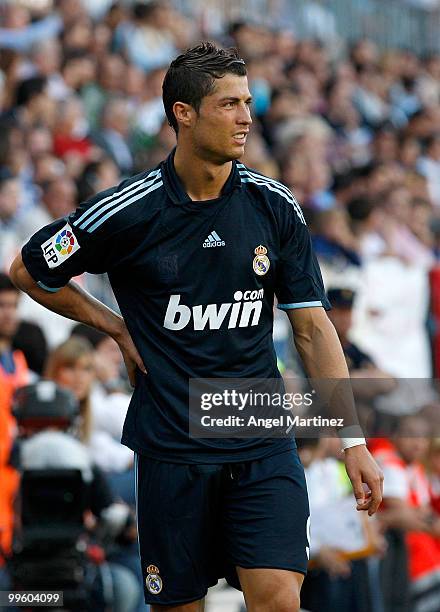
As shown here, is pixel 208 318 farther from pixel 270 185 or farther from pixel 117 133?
pixel 117 133

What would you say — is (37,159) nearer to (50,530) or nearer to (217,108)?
(50,530)

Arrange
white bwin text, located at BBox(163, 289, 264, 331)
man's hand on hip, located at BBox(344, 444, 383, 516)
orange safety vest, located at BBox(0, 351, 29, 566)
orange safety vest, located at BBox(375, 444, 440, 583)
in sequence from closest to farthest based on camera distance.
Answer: man's hand on hip, located at BBox(344, 444, 383, 516)
white bwin text, located at BBox(163, 289, 264, 331)
orange safety vest, located at BBox(0, 351, 29, 566)
orange safety vest, located at BBox(375, 444, 440, 583)

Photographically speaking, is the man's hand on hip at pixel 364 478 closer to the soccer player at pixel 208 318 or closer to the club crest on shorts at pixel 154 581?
the soccer player at pixel 208 318

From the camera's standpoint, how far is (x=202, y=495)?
5.22m

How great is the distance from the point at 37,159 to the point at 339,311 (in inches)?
128

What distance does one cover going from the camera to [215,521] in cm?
528

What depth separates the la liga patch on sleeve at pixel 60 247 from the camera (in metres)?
5.34

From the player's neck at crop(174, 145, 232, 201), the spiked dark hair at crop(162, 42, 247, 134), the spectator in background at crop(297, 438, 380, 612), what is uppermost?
the spiked dark hair at crop(162, 42, 247, 134)

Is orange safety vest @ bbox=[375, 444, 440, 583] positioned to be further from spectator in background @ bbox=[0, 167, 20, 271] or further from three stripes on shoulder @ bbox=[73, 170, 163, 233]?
three stripes on shoulder @ bbox=[73, 170, 163, 233]

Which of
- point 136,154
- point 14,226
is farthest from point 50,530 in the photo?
point 136,154

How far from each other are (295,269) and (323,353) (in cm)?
32

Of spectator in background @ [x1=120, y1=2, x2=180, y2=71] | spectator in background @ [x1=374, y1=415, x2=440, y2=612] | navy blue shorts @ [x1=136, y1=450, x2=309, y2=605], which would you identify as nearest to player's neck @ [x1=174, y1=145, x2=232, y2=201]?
navy blue shorts @ [x1=136, y1=450, x2=309, y2=605]

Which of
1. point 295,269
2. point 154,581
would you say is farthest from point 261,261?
point 154,581

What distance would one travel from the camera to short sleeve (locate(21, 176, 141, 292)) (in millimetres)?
5250
